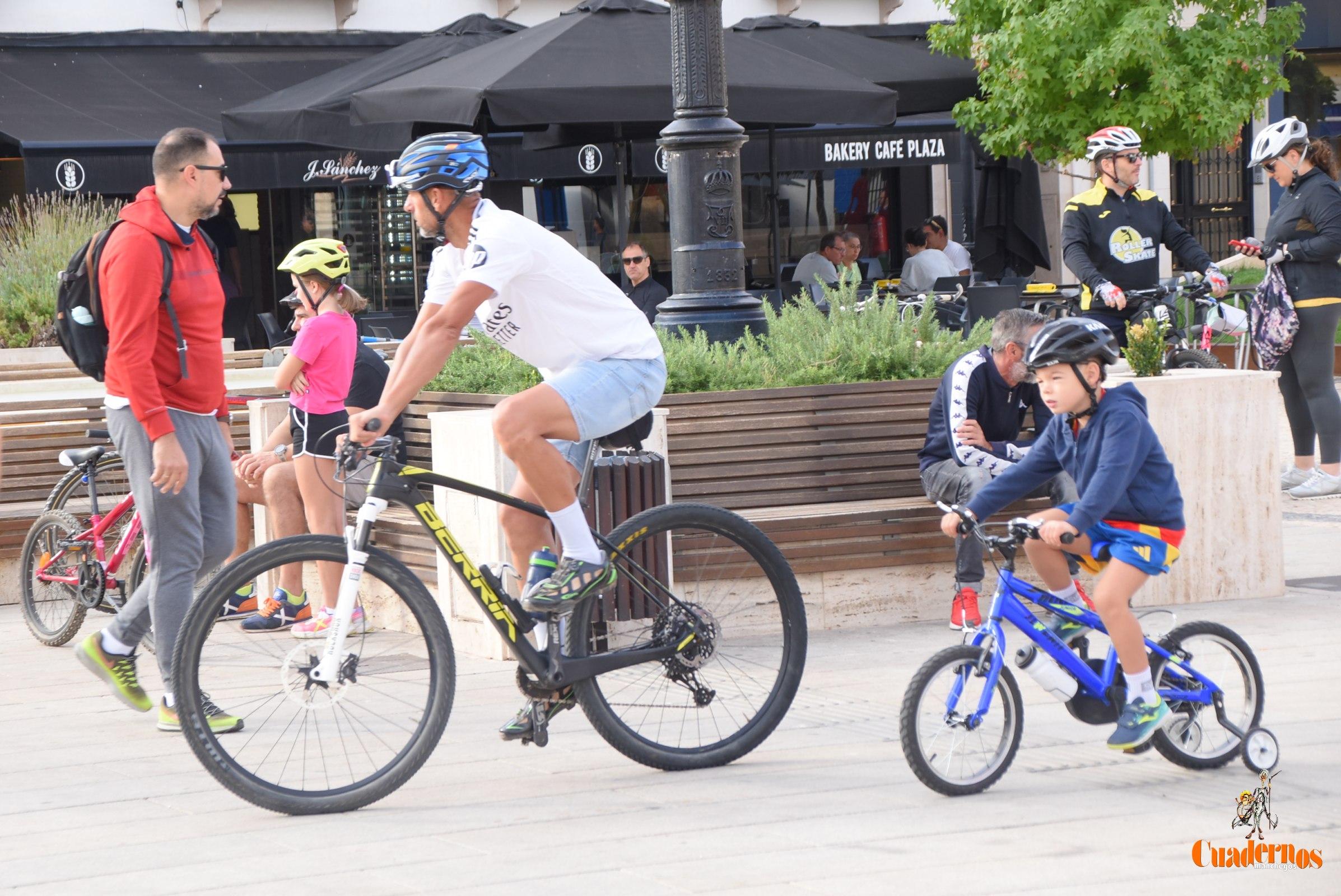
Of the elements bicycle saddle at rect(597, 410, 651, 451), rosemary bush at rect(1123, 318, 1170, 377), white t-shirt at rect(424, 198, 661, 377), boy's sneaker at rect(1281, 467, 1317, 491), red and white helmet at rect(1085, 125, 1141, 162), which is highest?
red and white helmet at rect(1085, 125, 1141, 162)

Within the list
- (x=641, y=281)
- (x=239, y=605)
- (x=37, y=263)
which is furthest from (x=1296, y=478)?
(x=37, y=263)

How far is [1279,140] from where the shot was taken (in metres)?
9.80

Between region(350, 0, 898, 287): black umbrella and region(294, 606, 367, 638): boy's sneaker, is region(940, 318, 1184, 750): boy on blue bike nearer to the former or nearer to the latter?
region(294, 606, 367, 638): boy's sneaker

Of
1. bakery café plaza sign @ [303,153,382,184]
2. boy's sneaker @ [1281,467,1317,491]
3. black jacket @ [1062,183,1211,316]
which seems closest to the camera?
black jacket @ [1062,183,1211,316]

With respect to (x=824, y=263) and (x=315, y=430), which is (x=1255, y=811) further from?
(x=824, y=263)

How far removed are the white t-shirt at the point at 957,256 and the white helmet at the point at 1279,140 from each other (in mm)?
6198

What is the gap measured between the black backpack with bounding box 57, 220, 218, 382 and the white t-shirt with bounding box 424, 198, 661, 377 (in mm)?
1219

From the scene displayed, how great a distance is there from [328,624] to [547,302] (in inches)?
42.7

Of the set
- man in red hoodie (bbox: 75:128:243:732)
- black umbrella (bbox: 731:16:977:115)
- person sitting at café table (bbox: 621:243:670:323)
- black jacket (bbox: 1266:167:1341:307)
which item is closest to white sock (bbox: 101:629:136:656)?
man in red hoodie (bbox: 75:128:243:732)

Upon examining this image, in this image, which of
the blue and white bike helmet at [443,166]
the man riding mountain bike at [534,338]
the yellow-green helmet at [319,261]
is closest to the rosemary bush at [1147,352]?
the man riding mountain bike at [534,338]

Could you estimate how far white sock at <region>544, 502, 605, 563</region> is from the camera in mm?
4734

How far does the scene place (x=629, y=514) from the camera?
6.34 meters

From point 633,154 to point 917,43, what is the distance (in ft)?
15.7

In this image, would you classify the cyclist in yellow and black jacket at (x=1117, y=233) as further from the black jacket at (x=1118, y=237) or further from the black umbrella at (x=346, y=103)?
the black umbrella at (x=346, y=103)
